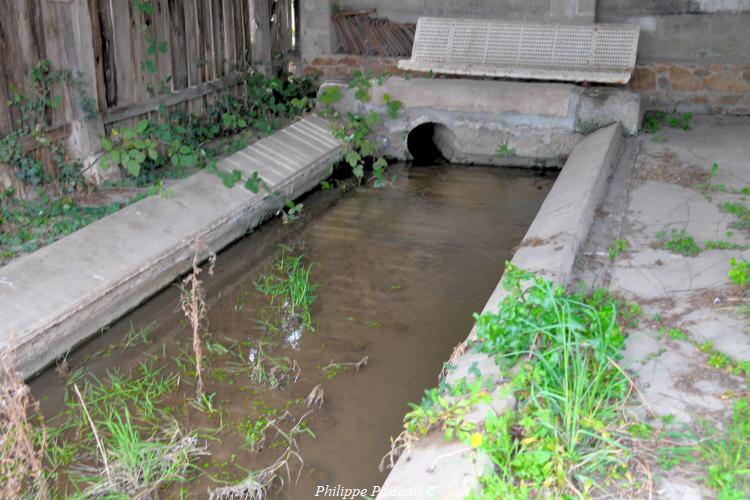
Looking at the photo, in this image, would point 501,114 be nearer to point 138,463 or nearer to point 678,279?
point 678,279

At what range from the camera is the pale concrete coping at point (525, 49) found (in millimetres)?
8477

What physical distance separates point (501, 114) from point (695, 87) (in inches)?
93.6

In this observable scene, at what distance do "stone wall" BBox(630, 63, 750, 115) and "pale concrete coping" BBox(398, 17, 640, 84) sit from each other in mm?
492

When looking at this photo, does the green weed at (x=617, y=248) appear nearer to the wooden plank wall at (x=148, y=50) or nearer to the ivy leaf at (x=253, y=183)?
the ivy leaf at (x=253, y=183)

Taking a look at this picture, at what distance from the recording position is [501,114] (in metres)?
8.38

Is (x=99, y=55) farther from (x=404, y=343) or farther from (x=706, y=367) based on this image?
(x=706, y=367)

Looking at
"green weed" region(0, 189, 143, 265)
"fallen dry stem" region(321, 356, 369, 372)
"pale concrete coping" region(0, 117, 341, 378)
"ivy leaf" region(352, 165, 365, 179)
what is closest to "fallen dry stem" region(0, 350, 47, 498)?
"pale concrete coping" region(0, 117, 341, 378)

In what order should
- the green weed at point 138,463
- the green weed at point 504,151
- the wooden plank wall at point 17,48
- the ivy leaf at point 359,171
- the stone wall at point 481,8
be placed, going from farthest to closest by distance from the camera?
the stone wall at point 481,8 → the green weed at point 504,151 → the ivy leaf at point 359,171 → the wooden plank wall at point 17,48 → the green weed at point 138,463

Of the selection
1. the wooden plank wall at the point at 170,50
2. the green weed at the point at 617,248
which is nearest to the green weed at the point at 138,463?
the green weed at the point at 617,248

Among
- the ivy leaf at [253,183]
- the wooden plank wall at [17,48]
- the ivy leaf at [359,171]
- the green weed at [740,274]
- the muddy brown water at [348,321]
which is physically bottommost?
the muddy brown water at [348,321]

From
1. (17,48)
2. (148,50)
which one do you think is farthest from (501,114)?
(17,48)

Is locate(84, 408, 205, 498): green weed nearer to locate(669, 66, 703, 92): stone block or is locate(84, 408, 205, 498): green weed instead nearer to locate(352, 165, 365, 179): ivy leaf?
locate(352, 165, 365, 179): ivy leaf

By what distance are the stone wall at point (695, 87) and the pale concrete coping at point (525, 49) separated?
Answer: 492mm

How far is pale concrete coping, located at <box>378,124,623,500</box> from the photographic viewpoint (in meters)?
2.69
